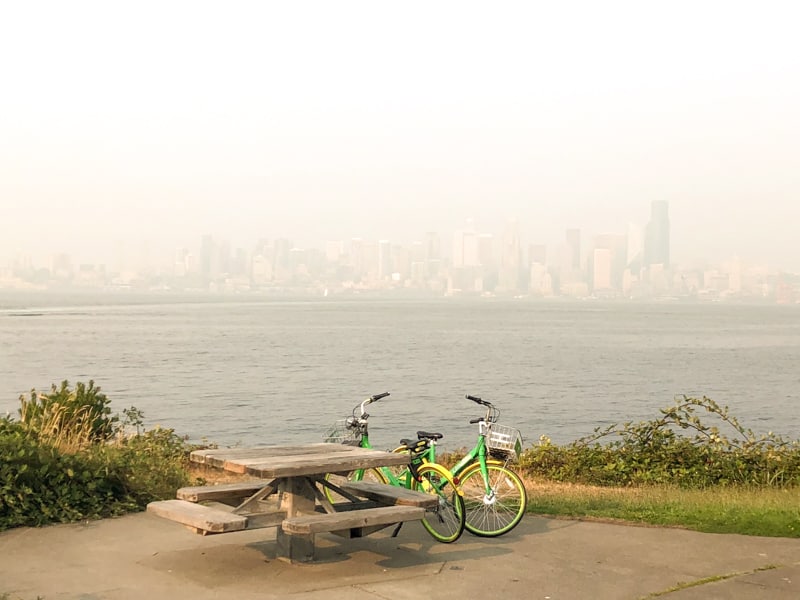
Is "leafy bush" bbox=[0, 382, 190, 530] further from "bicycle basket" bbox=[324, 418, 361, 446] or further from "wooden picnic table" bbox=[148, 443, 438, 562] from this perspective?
"bicycle basket" bbox=[324, 418, 361, 446]

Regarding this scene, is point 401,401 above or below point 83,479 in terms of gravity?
below

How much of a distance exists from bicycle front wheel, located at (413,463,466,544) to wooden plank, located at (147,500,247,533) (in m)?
1.76

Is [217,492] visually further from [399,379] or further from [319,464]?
[399,379]

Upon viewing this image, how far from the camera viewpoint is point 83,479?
32.3 ft

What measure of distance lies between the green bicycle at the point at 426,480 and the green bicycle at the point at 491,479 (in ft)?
0.44

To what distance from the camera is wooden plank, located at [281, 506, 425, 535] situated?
24.3ft

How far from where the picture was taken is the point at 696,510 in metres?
10.2

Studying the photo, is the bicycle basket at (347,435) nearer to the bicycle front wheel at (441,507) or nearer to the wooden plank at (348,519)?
the bicycle front wheel at (441,507)

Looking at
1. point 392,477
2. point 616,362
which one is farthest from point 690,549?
point 616,362

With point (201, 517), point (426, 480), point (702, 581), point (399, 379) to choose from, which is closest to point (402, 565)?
point (426, 480)

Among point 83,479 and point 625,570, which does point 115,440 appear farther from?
point 625,570

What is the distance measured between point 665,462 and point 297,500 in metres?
9.04

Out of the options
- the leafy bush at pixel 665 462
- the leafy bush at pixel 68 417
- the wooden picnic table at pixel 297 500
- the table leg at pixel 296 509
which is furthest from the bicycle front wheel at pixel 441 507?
the leafy bush at pixel 665 462

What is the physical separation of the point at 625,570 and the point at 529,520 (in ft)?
7.01
